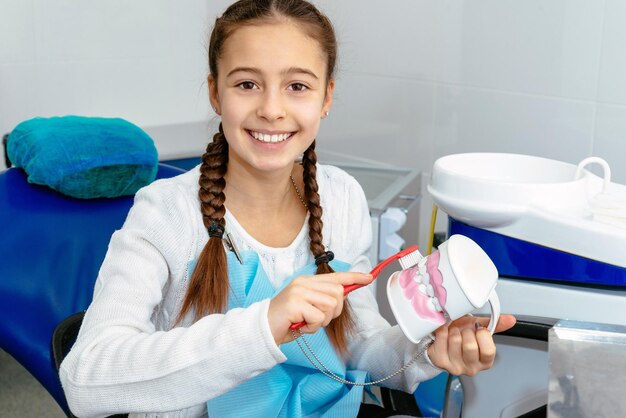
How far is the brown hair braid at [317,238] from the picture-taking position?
1.23m

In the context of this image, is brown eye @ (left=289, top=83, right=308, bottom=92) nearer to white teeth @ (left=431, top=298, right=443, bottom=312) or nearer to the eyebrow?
the eyebrow

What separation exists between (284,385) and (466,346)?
0.27 metres

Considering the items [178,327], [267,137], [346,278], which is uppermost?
[267,137]

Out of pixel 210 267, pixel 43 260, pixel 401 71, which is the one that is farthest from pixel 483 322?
pixel 401 71

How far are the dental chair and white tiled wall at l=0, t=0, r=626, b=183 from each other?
35.0 inches

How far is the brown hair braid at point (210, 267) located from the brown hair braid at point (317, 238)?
14cm

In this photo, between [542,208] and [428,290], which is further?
[542,208]

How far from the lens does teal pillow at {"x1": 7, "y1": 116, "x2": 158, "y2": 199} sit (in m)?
1.48

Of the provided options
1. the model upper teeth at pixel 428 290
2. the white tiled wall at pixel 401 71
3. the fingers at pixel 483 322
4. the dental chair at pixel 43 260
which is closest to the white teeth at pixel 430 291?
the model upper teeth at pixel 428 290

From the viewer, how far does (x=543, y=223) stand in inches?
42.1

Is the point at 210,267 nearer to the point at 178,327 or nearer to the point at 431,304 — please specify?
the point at 178,327

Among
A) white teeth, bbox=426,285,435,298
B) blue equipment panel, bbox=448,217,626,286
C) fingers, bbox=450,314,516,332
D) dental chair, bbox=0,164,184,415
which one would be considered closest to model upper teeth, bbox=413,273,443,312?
white teeth, bbox=426,285,435,298

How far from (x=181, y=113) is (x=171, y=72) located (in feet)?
0.45

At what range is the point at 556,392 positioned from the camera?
785 millimetres
